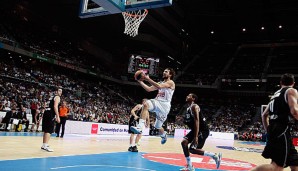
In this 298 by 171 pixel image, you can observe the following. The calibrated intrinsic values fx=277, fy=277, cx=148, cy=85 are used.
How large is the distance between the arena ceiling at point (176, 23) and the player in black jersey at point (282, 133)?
28371mm

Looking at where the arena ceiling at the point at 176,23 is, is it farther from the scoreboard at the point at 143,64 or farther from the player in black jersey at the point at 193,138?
the player in black jersey at the point at 193,138

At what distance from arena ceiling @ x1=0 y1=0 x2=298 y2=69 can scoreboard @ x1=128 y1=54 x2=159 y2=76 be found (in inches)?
217

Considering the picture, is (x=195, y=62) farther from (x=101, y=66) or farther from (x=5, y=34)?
(x=5, y=34)

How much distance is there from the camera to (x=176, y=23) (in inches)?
1538

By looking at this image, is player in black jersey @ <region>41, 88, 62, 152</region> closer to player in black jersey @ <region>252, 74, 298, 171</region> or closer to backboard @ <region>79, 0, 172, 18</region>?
backboard @ <region>79, 0, 172, 18</region>

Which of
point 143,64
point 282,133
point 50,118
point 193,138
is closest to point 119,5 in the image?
point 50,118

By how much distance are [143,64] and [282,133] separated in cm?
2648

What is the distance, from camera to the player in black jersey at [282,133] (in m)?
3.69

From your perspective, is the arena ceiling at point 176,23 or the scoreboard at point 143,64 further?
the arena ceiling at point 176,23

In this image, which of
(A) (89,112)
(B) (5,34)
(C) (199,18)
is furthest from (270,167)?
(C) (199,18)

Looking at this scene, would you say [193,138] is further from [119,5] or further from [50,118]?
[50,118]

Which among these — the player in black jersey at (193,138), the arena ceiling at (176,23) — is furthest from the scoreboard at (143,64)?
the player in black jersey at (193,138)

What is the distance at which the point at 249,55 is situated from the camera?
43531 mm

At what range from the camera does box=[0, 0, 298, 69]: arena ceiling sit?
3162cm
